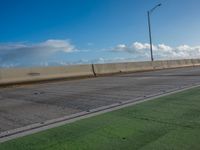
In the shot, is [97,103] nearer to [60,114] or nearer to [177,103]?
[60,114]

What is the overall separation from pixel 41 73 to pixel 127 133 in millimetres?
14525

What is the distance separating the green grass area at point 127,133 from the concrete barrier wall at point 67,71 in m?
11.6

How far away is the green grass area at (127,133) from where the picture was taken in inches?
165

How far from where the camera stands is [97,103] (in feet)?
26.8

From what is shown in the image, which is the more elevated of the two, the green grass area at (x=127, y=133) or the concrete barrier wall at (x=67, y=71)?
the concrete barrier wall at (x=67, y=71)

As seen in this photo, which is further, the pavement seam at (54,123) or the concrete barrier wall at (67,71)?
the concrete barrier wall at (67,71)

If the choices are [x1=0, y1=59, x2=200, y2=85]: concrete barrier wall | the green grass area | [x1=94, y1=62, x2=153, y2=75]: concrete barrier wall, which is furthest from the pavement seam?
[x1=94, y1=62, x2=153, y2=75]: concrete barrier wall

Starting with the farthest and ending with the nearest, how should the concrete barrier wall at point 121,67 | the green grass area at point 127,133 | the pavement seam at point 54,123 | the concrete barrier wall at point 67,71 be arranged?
1. the concrete barrier wall at point 121,67
2. the concrete barrier wall at point 67,71
3. the pavement seam at point 54,123
4. the green grass area at point 127,133

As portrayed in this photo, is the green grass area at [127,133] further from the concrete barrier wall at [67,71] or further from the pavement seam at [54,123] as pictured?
the concrete barrier wall at [67,71]

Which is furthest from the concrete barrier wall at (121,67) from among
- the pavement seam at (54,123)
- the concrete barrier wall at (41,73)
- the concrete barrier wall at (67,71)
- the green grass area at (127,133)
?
the green grass area at (127,133)

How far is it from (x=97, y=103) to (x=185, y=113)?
2.81 metres

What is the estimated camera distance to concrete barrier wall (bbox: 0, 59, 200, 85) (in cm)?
1675

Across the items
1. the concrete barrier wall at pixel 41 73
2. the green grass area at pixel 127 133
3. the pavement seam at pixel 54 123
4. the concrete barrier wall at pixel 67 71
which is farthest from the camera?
the concrete barrier wall at pixel 67 71

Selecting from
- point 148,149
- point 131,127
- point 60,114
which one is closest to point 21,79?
point 60,114
